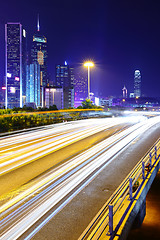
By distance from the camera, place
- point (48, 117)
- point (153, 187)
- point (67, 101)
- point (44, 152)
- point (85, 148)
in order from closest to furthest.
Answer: point (44, 152) < point (85, 148) < point (153, 187) < point (48, 117) < point (67, 101)

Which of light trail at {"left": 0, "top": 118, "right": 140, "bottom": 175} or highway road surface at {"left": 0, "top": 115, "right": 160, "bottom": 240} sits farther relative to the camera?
light trail at {"left": 0, "top": 118, "right": 140, "bottom": 175}

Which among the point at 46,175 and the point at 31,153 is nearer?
the point at 46,175

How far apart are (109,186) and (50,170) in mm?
3065

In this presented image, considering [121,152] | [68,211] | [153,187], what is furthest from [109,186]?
[153,187]

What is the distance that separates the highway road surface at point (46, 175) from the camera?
651 cm

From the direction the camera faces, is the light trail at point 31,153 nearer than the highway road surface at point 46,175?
No

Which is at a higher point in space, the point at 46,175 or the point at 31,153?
the point at 31,153

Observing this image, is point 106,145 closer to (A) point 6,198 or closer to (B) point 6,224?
(A) point 6,198

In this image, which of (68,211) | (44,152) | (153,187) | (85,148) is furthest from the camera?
(153,187)

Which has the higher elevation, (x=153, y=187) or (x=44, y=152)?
(x=44, y=152)

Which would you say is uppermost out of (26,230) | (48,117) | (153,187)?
(48,117)

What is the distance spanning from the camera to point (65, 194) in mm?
8320

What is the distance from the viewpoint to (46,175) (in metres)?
10.4

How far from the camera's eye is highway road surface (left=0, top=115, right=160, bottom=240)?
6.51 m
